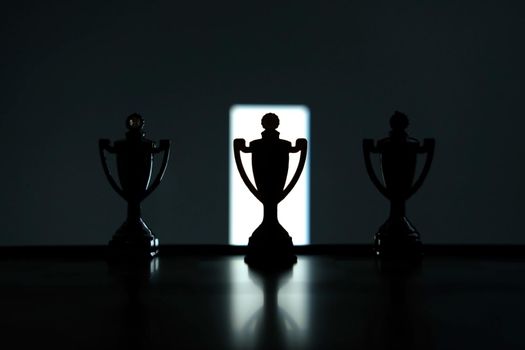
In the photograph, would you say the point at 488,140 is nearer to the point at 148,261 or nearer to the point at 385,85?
the point at 385,85

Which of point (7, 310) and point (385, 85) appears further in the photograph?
point (385, 85)

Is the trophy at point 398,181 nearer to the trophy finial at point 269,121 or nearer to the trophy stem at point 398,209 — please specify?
the trophy stem at point 398,209

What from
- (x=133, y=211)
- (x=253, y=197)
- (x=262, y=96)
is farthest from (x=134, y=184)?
(x=262, y=96)

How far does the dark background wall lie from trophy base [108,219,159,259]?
1.48 meters

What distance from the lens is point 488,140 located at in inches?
97.5

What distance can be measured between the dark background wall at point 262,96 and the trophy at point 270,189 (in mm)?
1496

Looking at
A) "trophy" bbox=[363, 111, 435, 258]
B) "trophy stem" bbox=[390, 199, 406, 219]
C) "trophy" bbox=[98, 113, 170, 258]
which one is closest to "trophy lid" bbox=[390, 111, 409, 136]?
"trophy" bbox=[363, 111, 435, 258]

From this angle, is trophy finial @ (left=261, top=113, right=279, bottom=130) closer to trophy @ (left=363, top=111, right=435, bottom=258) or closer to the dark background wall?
trophy @ (left=363, top=111, right=435, bottom=258)

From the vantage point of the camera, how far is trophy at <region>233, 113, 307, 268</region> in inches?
37.9

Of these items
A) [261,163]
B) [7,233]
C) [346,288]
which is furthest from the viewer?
[7,233]

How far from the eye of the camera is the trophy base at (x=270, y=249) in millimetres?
956

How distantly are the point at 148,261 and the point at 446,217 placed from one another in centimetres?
182

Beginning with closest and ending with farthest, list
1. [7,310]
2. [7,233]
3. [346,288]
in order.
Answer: [7,310] < [346,288] < [7,233]

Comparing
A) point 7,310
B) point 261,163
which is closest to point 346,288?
point 261,163
